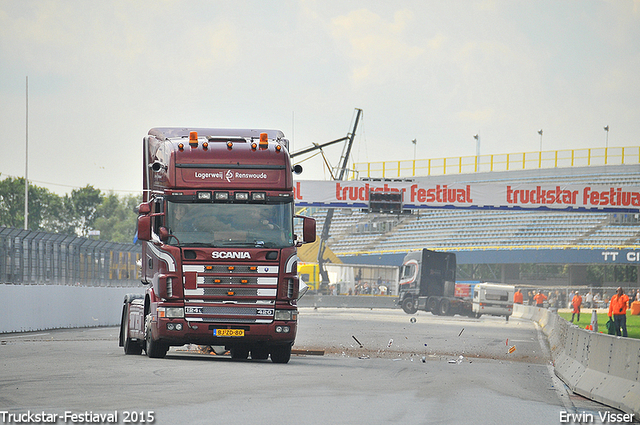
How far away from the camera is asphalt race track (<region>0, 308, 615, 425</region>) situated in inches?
355

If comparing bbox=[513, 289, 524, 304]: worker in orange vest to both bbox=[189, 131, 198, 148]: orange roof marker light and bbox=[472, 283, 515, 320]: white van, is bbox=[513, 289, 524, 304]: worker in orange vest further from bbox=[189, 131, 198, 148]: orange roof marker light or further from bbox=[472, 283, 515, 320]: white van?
bbox=[189, 131, 198, 148]: orange roof marker light

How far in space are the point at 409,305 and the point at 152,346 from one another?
39.5 m

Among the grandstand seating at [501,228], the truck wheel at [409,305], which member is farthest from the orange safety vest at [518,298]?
the grandstand seating at [501,228]

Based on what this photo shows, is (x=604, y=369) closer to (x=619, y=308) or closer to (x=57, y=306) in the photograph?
(x=619, y=308)

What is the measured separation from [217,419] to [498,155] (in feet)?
235

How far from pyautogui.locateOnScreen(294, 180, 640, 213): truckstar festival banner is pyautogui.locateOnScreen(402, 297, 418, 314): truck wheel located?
10.6 metres

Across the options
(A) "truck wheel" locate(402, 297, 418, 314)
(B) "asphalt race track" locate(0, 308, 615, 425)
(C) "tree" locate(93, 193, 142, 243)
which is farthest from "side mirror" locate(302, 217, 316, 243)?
(C) "tree" locate(93, 193, 142, 243)

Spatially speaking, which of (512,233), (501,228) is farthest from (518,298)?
(501,228)

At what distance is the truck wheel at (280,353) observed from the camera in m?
15.6

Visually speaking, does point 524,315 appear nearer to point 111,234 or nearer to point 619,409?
point 619,409

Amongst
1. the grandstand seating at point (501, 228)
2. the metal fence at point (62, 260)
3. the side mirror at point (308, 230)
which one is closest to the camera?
the side mirror at point (308, 230)

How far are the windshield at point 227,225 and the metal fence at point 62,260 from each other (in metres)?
9.13

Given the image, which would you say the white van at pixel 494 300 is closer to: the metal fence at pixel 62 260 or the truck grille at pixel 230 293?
the metal fence at pixel 62 260

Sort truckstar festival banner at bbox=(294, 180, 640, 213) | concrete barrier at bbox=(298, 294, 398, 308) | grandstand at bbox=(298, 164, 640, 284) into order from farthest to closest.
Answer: grandstand at bbox=(298, 164, 640, 284), concrete barrier at bbox=(298, 294, 398, 308), truckstar festival banner at bbox=(294, 180, 640, 213)
